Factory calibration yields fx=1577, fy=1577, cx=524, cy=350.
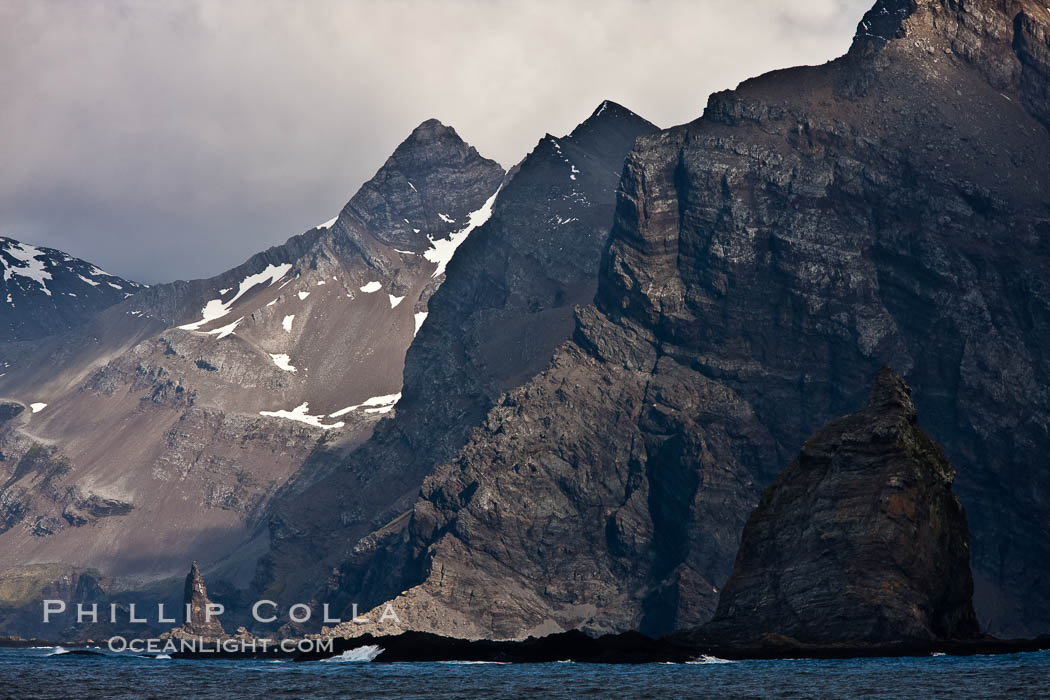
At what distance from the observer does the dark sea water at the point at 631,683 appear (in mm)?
156750

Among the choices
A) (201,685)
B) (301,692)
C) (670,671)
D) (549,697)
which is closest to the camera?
(549,697)

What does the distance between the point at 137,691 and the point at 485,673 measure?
47.2 metres

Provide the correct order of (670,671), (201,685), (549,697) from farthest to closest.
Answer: (670,671), (201,685), (549,697)

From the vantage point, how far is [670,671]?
19250 cm

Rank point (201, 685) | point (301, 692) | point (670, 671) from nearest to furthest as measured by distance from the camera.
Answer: point (301, 692) → point (201, 685) → point (670, 671)

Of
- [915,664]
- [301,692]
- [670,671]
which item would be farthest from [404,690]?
[915,664]

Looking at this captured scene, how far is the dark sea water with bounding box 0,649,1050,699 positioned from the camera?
15675cm

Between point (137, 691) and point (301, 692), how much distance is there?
17.9 m

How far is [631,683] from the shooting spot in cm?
17338

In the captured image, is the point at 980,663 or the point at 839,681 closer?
the point at 839,681

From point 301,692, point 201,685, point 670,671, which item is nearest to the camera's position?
point 301,692

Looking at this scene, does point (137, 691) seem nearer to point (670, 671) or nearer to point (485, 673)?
point (485, 673)

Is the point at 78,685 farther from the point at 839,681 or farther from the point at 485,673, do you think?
the point at 839,681

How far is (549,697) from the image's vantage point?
157250 mm
